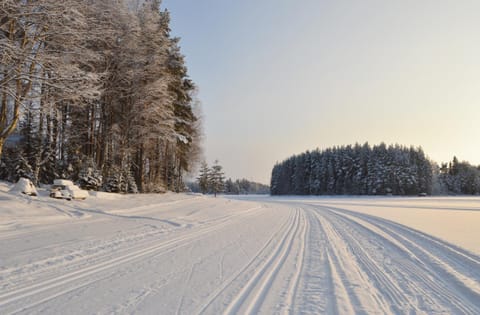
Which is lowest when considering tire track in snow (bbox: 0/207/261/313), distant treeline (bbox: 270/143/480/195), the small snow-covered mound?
tire track in snow (bbox: 0/207/261/313)

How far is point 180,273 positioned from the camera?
4848 mm

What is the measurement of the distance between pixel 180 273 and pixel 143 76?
58.7 feet

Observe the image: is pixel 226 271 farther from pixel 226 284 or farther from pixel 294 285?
pixel 294 285

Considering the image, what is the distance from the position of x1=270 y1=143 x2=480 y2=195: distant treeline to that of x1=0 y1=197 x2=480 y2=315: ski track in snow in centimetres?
6290

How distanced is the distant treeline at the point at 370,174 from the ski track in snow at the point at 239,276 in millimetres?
62901

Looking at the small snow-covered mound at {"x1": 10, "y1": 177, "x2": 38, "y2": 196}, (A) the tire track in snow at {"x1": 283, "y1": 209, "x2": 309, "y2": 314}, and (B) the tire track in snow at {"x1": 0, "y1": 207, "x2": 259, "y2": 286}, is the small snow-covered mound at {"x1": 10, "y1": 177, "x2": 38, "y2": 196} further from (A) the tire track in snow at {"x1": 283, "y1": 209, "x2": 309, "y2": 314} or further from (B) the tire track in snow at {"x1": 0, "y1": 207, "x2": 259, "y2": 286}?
(A) the tire track in snow at {"x1": 283, "y1": 209, "x2": 309, "y2": 314}

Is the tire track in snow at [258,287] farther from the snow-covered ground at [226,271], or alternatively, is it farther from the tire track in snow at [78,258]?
the tire track in snow at [78,258]

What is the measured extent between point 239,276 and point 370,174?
224 ft

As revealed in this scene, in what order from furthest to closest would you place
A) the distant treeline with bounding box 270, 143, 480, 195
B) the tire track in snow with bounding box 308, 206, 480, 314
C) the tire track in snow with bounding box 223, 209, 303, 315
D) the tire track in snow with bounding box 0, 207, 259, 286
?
1. the distant treeline with bounding box 270, 143, 480, 195
2. the tire track in snow with bounding box 0, 207, 259, 286
3. the tire track in snow with bounding box 308, 206, 480, 314
4. the tire track in snow with bounding box 223, 209, 303, 315

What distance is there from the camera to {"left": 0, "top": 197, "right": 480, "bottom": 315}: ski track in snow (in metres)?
3.57

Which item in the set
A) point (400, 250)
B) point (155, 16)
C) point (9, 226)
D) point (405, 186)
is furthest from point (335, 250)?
point (405, 186)

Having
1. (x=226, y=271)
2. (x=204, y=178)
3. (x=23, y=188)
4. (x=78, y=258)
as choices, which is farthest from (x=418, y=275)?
(x=204, y=178)

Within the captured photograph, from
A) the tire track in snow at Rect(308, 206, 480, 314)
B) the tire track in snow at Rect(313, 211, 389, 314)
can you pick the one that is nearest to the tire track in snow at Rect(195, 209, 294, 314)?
the tire track in snow at Rect(313, 211, 389, 314)

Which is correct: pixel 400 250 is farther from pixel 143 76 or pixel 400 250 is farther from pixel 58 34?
pixel 143 76
